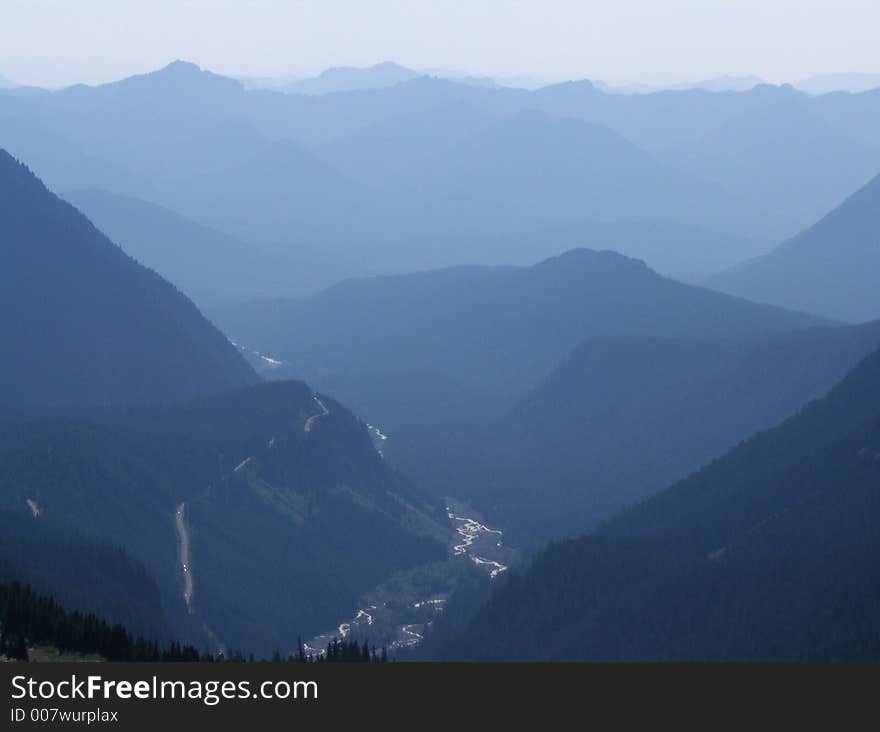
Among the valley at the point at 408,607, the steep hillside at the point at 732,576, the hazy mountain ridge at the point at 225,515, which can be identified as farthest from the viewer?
the hazy mountain ridge at the point at 225,515

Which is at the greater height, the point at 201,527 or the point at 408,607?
the point at 201,527

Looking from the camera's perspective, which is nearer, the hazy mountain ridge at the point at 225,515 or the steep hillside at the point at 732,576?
the steep hillside at the point at 732,576

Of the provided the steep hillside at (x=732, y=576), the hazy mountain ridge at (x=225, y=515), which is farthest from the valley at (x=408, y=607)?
the steep hillside at (x=732, y=576)

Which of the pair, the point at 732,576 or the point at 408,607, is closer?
the point at 732,576

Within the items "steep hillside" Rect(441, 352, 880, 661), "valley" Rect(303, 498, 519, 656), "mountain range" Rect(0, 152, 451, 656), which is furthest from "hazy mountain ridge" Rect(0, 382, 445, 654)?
"steep hillside" Rect(441, 352, 880, 661)

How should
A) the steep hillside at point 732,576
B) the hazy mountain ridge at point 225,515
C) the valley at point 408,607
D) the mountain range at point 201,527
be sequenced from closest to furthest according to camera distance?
the steep hillside at point 732,576 → the mountain range at point 201,527 → the valley at point 408,607 → the hazy mountain ridge at point 225,515

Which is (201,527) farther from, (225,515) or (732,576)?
(732,576)

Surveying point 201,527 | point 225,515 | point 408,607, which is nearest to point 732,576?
point 408,607

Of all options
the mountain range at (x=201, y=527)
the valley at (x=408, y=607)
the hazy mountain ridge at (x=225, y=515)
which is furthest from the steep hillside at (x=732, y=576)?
the mountain range at (x=201, y=527)

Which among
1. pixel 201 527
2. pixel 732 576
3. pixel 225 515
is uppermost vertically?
pixel 225 515

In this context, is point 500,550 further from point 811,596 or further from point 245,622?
point 811,596

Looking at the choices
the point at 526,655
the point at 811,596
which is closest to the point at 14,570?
the point at 526,655

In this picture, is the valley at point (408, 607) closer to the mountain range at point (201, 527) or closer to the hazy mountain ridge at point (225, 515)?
the mountain range at point (201, 527)

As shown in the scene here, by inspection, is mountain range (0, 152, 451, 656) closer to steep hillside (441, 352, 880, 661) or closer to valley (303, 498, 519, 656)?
valley (303, 498, 519, 656)
